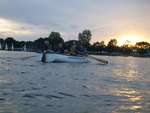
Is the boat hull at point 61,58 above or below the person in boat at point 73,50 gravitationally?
below

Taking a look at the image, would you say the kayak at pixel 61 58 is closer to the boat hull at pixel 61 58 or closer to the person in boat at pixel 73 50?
the boat hull at pixel 61 58

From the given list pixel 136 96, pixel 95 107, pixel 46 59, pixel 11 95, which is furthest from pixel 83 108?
pixel 46 59

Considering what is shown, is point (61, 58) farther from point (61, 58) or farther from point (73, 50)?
point (73, 50)

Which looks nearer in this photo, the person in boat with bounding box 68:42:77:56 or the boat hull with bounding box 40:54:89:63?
the boat hull with bounding box 40:54:89:63

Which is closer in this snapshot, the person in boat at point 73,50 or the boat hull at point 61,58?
the boat hull at point 61,58

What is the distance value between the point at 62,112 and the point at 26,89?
6.55 metres

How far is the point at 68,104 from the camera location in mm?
17969

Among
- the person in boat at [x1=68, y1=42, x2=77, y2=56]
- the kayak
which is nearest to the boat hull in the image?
the kayak

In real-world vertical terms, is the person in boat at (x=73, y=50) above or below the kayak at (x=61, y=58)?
above

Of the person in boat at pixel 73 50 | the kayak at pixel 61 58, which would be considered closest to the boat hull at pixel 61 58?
the kayak at pixel 61 58

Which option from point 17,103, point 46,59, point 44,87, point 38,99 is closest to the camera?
point 17,103

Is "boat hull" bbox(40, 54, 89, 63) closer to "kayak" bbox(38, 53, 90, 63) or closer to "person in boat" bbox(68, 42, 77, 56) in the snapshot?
"kayak" bbox(38, 53, 90, 63)

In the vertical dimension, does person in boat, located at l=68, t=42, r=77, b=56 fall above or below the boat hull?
above

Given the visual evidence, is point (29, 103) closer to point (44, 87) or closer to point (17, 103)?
point (17, 103)
